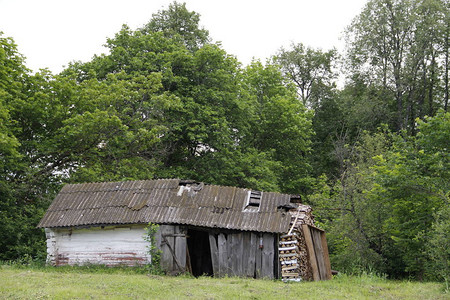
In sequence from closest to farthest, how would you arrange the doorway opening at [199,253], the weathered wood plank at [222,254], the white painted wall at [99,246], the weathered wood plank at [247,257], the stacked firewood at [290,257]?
the stacked firewood at [290,257] → the weathered wood plank at [247,257] → the weathered wood plank at [222,254] → the white painted wall at [99,246] → the doorway opening at [199,253]

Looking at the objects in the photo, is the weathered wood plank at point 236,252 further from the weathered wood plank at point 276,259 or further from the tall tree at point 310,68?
the tall tree at point 310,68

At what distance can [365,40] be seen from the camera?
102 feet

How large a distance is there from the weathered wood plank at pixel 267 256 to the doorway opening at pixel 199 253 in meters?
3.95

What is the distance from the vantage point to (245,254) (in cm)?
1542

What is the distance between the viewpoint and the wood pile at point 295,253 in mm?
14820

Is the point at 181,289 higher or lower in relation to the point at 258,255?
lower

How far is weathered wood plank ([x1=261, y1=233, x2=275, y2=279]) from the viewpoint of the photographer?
15109 mm

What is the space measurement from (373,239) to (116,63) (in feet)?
56.1

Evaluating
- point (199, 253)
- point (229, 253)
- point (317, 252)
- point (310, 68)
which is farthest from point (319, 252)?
point (310, 68)

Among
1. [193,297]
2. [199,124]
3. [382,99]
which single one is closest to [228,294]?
[193,297]

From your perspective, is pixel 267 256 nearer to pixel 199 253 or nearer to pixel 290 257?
pixel 290 257

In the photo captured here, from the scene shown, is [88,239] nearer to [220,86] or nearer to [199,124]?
[199,124]

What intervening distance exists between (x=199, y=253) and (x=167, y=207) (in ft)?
12.4

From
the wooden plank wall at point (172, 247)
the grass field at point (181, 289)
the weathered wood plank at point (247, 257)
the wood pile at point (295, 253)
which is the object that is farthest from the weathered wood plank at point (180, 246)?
the wood pile at point (295, 253)
